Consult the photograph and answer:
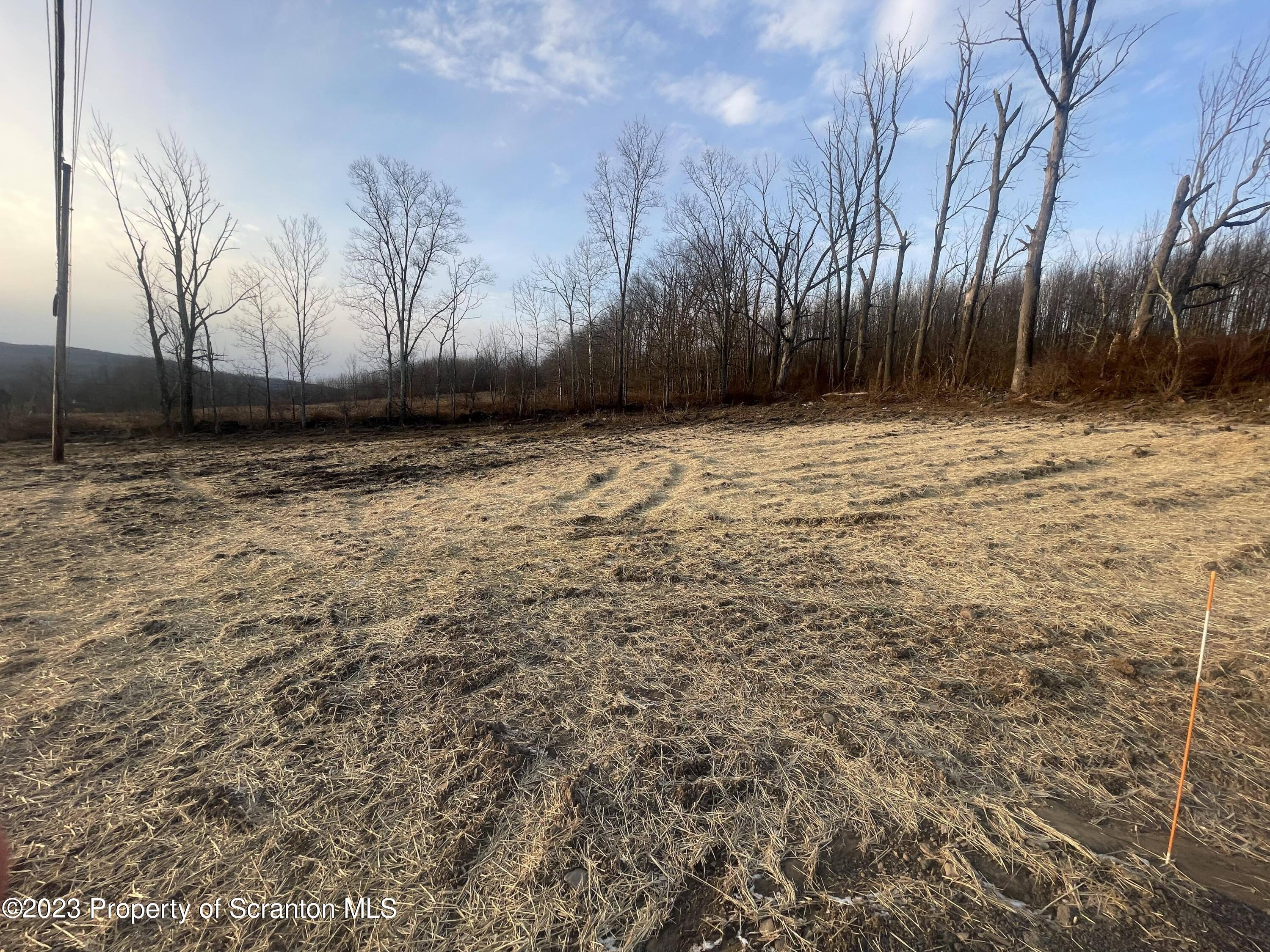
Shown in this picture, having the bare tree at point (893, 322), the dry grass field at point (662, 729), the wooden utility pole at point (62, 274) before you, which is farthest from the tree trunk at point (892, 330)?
the wooden utility pole at point (62, 274)

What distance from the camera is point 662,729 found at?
2410 millimetres

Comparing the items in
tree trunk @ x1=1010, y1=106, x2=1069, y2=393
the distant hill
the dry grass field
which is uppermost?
tree trunk @ x1=1010, y1=106, x2=1069, y2=393

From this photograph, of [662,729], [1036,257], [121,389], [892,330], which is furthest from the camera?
[121,389]

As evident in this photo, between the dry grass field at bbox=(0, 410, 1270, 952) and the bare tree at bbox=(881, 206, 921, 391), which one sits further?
the bare tree at bbox=(881, 206, 921, 391)

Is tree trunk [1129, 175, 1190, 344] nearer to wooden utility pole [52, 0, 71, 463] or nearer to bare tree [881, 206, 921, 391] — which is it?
bare tree [881, 206, 921, 391]

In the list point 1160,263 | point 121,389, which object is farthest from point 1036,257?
point 121,389

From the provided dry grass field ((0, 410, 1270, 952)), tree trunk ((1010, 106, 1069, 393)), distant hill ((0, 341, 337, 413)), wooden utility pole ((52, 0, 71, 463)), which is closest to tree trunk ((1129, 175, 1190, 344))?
tree trunk ((1010, 106, 1069, 393))

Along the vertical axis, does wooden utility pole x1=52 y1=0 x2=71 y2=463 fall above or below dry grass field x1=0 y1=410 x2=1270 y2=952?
above

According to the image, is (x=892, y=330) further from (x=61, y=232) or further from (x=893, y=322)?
(x=61, y=232)

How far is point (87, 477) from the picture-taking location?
9453mm

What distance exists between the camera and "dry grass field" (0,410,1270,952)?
5.19 ft

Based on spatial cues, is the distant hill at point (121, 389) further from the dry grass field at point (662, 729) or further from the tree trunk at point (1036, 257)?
the tree trunk at point (1036, 257)

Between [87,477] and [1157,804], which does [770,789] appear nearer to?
[1157,804]

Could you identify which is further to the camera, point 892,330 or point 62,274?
point 892,330
